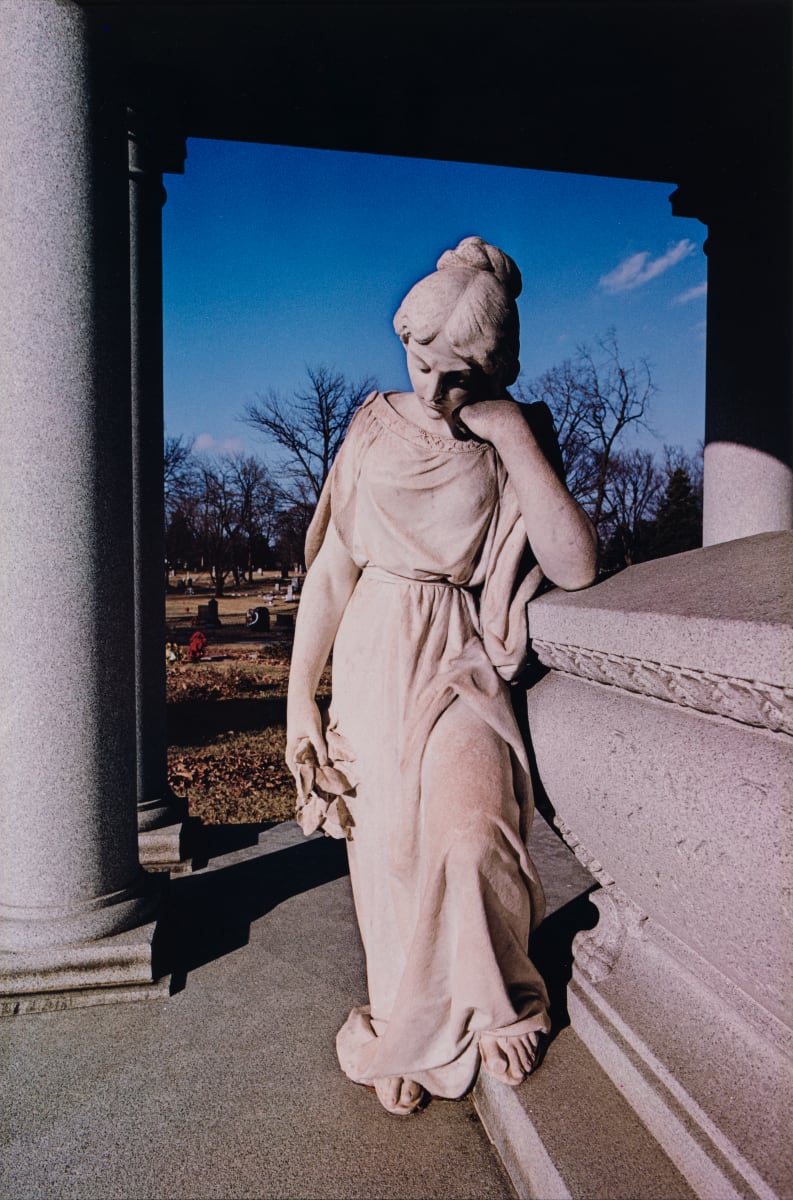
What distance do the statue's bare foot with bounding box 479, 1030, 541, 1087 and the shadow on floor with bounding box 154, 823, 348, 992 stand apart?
166cm

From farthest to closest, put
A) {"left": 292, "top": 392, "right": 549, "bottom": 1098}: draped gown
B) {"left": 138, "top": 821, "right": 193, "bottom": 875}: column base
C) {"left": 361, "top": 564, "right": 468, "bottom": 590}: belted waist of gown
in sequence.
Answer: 1. {"left": 138, "top": 821, "right": 193, "bottom": 875}: column base
2. {"left": 361, "top": 564, "right": 468, "bottom": 590}: belted waist of gown
3. {"left": 292, "top": 392, "right": 549, "bottom": 1098}: draped gown

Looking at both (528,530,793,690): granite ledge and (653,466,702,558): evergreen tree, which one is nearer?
(528,530,793,690): granite ledge

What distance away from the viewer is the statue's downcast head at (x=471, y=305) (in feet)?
6.49

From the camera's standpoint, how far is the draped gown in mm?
1960

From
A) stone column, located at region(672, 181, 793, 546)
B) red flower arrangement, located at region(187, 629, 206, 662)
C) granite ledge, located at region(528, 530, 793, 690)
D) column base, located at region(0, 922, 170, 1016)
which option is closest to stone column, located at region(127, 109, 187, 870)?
column base, located at region(0, 922, 170, 1016)

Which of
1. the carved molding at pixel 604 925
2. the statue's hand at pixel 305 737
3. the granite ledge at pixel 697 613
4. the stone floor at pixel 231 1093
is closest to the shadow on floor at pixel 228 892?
the stone floor at pixel 231 1093

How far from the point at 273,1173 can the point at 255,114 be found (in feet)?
19.1

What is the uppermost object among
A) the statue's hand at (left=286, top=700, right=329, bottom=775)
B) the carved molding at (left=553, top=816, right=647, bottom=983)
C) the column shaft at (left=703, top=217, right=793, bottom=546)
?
the column shaft at (left=703, top=217, right=793, bottom=546)

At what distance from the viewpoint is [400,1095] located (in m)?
2.23

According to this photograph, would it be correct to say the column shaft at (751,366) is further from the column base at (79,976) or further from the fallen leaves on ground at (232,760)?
the column base at (79,976)

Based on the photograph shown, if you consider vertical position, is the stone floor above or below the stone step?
below

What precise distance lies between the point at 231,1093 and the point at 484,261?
262 cm

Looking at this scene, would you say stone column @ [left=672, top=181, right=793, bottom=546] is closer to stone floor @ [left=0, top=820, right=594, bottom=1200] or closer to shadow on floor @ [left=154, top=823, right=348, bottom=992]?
stone floor @ [left=0, top=820, right=594, bottom=1200]

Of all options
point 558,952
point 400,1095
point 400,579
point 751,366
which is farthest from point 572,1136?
point 751,366
